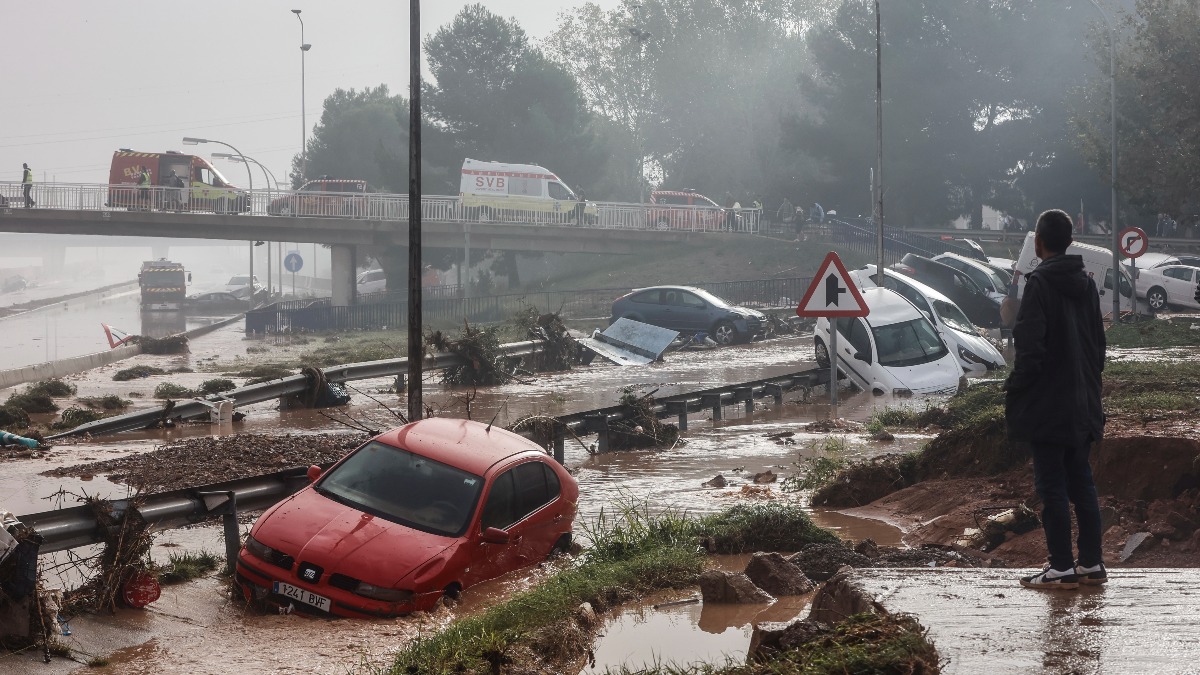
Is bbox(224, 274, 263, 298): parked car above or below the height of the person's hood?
below

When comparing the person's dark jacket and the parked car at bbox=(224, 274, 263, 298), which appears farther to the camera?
the parked car at bbox=(224, 274, 263, 298)

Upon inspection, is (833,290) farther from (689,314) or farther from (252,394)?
(689,314)

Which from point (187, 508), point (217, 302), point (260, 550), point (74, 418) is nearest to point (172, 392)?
point (74, 418)

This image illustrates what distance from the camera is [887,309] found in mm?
21906

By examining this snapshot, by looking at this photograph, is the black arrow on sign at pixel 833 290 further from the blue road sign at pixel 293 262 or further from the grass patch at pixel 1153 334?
the blue road sign at pixel 293 262

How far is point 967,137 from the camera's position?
5981cm

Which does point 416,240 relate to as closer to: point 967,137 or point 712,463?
point 712,463

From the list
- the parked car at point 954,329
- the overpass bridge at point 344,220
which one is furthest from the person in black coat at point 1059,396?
the overpass bridge at point 344,220

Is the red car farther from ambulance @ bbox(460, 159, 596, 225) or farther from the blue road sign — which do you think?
the blue road sign

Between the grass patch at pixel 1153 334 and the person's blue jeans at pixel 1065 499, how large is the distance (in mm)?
20951

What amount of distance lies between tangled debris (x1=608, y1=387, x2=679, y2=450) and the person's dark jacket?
1022 centimetres

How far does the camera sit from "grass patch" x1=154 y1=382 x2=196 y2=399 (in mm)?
22559

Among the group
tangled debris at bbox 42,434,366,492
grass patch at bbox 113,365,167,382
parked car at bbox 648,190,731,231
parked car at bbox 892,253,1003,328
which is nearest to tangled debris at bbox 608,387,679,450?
tangled debris at bbox 42,434,366,492

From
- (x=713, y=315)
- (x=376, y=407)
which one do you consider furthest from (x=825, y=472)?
(x=713, y=315)
